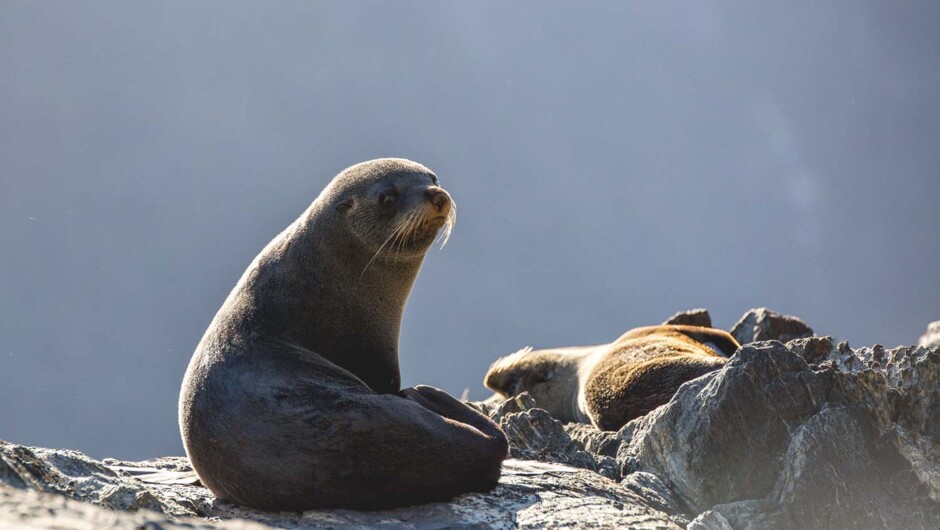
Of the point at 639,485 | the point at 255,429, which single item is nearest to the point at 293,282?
the point at 255,429

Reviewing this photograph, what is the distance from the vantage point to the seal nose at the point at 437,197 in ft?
26.4

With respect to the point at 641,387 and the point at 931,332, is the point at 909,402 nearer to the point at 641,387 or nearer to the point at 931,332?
the point at 641,387

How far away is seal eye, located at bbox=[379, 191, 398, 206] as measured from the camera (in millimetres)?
8176

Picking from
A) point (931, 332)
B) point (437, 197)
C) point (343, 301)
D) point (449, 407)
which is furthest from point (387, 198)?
point (931, 332)

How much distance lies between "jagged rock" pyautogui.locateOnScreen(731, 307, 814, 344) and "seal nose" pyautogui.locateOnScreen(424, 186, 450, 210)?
29.7 ft

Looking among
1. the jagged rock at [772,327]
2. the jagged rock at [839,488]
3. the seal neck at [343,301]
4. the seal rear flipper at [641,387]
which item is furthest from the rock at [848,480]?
the jagged rock at [772,327]

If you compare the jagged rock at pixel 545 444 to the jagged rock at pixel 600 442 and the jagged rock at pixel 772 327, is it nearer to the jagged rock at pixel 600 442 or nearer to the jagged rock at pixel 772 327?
the jagged rock at pixel 600 442

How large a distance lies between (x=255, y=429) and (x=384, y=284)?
6.78 ft

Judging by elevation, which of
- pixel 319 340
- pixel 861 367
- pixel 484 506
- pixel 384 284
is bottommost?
pixel 484 506

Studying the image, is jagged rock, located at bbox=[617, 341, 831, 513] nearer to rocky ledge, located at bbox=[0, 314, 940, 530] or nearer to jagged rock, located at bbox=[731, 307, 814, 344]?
rocky ledge, located at bbox=[0, 314, 940, 530]

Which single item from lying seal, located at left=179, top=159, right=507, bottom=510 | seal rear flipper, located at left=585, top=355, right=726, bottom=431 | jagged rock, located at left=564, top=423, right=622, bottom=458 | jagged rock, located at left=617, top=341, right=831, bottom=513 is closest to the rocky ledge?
jagged rock, located at left=617, top=341, right=831, bottom=513

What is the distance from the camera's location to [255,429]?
20.9 ft

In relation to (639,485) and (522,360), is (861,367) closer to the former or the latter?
(639,485)

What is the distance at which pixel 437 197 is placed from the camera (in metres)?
8.04
